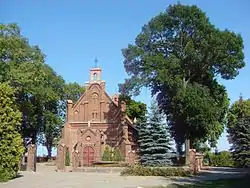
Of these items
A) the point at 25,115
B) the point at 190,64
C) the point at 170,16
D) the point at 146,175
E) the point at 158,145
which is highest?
the point at 170,16

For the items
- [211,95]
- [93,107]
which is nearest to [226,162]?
[211,95]

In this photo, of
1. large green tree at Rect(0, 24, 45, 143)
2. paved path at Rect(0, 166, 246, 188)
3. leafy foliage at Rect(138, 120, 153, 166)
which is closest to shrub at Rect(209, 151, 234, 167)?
leafy foliage at Rect(138, 120, 153, 166)

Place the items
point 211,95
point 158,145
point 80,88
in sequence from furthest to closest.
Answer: point 80,88 → point 211,95 → point 158,145

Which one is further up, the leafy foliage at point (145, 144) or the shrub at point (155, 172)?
the leafy foliage at point (145, 144)

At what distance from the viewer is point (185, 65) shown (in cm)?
4041

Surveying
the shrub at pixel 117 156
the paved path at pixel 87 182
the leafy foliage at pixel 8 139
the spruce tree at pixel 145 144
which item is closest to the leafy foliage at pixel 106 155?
the shrub at pixel 117 156

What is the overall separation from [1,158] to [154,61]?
2093 cm

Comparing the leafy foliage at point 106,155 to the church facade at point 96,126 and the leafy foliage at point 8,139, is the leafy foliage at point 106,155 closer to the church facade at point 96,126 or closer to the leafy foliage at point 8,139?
the church facade at point 96,126

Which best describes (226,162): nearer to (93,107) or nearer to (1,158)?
(93,107)


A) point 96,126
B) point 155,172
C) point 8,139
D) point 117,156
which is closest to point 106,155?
point 117,156

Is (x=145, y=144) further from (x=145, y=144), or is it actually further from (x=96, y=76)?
(x=96, y=76)

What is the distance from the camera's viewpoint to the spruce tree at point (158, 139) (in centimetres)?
3806

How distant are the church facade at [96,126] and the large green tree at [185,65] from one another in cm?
877

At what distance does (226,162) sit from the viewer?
5459 centimetres
